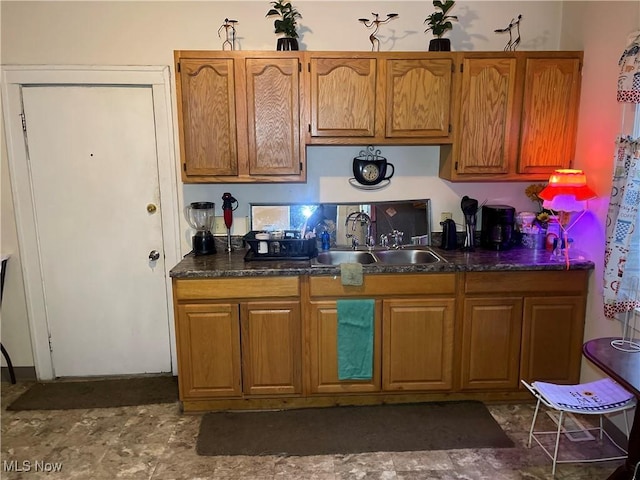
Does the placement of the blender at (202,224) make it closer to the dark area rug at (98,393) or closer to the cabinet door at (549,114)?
the dark area rug at (98,393)

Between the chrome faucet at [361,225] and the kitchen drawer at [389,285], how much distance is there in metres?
0.55

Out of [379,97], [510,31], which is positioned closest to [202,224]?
[379,97]

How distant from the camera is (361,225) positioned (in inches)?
133

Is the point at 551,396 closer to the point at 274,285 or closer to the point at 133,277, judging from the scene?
the point at 274,285

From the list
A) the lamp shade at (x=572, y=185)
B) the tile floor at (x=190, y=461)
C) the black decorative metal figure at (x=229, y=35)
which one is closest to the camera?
the tile floor at (x=190, y=461)

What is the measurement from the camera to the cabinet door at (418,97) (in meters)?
2.92

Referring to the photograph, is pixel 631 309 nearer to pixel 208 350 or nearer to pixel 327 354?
pixel 327 354

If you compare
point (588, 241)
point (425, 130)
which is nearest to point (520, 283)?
point (588, 241)

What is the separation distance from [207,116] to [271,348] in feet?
4.73

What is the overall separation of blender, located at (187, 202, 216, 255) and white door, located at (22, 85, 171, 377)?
27 centimetres

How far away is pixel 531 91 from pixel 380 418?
A: 218 cm

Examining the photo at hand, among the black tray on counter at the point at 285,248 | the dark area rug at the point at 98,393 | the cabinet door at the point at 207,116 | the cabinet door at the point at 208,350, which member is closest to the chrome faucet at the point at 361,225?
the black tray on counter at the point at 285,248

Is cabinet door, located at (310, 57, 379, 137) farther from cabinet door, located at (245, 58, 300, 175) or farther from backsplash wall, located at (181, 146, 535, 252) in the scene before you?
backsplash wall, located at (181, 146, 535, 252)

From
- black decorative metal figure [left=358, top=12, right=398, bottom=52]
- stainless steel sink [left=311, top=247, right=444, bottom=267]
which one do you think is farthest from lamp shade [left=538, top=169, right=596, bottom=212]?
black decorative metal figure [left=358, top=12, right=398, bottom=52]
